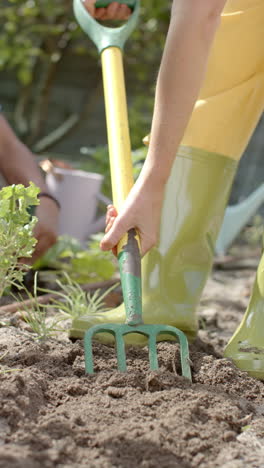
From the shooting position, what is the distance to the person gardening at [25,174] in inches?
89.4

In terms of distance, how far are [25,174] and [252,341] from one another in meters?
1.08

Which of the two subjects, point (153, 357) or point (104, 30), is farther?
point (104, 30)

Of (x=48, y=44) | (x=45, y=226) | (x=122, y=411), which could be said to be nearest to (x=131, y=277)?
(x=122, y=411)

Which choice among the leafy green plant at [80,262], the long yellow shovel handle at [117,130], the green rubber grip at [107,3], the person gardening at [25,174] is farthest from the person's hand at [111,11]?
the leafy green plant at [80,262]

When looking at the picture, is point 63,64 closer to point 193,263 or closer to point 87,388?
point 193,263

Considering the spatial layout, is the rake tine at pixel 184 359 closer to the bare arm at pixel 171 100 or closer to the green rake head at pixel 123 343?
the green rake head at pixel 123 343

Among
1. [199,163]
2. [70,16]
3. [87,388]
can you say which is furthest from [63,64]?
[87,388]

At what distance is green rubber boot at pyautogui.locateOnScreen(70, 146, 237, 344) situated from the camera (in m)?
1.83

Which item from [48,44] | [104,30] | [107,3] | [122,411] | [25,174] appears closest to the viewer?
[122,411]

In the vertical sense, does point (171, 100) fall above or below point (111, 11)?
below

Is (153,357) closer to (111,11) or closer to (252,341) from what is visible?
(252,341)

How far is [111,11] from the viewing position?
219 cm

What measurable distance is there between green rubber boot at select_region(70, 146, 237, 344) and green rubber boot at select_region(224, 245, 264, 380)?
0.66 ft

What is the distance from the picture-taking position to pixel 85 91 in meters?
5.62
